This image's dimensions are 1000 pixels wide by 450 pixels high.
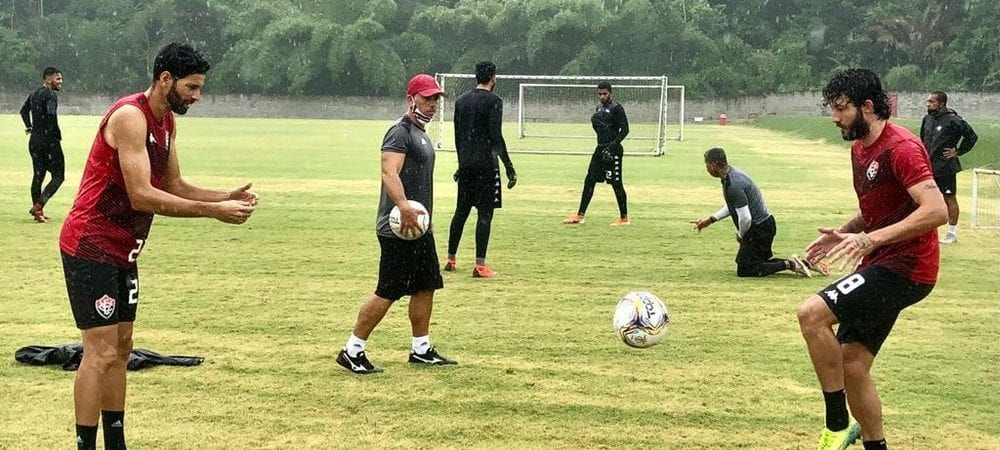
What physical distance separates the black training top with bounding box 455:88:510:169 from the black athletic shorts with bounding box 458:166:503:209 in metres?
0.06

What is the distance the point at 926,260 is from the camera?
534 cm

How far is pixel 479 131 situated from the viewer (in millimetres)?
11289

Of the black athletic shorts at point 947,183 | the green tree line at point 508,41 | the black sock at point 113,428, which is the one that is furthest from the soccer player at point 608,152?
the green tree line at point 508,41

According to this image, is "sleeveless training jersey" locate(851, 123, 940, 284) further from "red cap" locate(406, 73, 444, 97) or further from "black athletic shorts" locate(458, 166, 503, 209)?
"black athletic shorts" locate(458, 166, 503, 209)

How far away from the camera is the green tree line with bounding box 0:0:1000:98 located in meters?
80.3

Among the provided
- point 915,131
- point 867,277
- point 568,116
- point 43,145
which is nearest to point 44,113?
point 43,145

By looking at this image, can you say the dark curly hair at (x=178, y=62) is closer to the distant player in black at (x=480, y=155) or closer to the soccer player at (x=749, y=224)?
the distant player in black at (x=480, y=155)

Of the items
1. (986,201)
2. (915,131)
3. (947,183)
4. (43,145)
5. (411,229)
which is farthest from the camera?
(915,131)

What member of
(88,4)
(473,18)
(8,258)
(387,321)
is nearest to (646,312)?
(387,321)

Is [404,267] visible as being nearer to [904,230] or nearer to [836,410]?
[836,410]

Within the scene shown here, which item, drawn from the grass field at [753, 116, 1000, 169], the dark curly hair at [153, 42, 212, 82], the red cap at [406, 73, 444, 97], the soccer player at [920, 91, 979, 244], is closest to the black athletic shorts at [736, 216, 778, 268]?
the soccer player at [920, 91, 979, 244]

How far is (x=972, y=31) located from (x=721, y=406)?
257 feet

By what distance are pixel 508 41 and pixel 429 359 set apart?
7695cm

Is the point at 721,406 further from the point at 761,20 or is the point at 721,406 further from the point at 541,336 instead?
the point at 761,20
